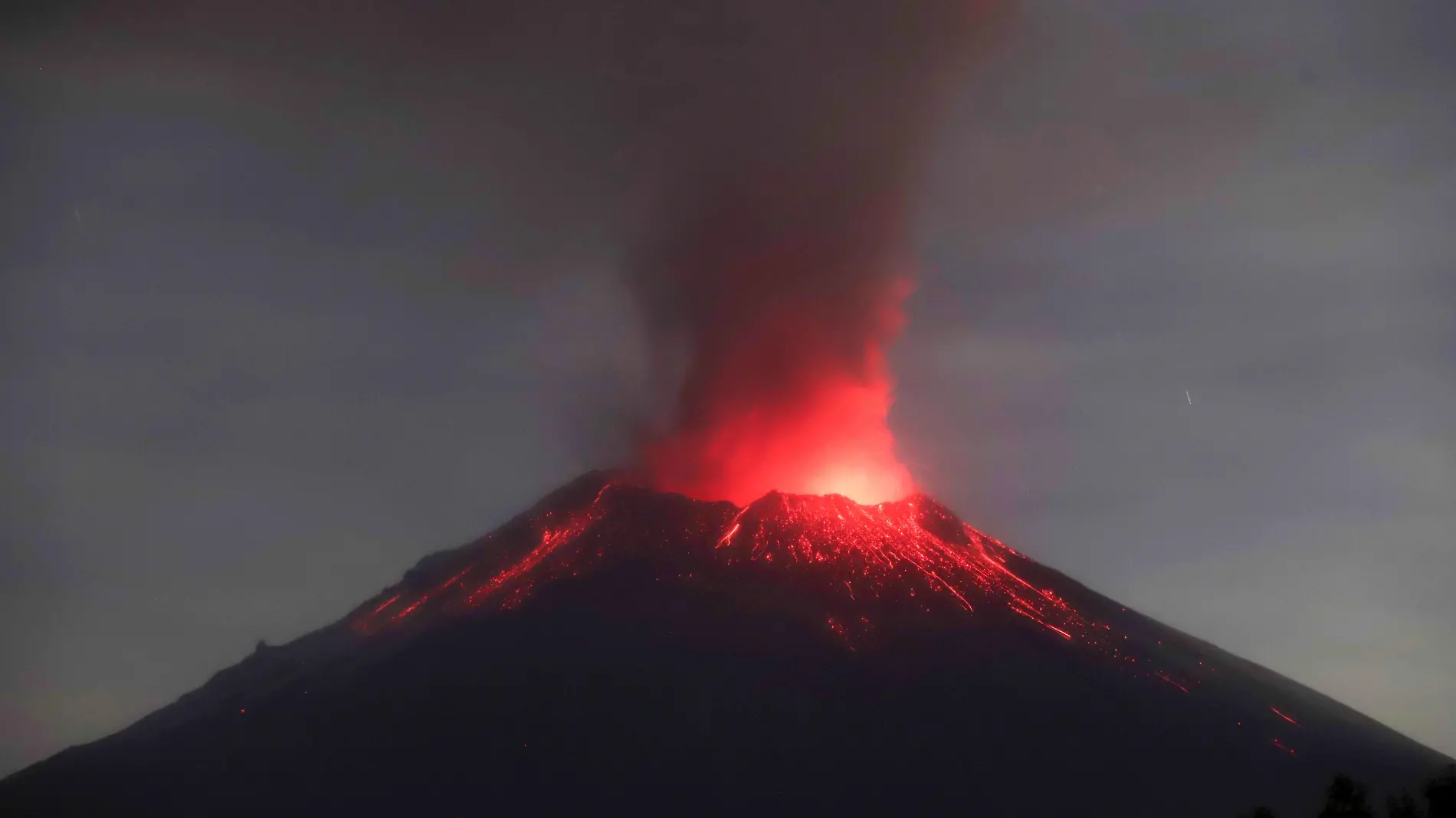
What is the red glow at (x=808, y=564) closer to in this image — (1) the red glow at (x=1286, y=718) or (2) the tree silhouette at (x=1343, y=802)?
(1) the red glow at (x=1286, y=718)

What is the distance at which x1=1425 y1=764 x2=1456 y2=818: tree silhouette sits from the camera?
28.1m

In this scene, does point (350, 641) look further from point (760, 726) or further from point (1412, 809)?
point (1412, 809)

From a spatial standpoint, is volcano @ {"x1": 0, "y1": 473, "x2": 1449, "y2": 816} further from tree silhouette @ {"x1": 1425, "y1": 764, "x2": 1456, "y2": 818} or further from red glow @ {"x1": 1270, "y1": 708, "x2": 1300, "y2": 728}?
tree silhouette @ {"x1": 1425, "y1": 764, "x2": 1456, "y2": 818}

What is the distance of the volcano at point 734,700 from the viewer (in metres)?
58.8

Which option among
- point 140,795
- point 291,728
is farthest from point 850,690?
point 140,795

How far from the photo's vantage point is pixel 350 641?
72000 millimetres

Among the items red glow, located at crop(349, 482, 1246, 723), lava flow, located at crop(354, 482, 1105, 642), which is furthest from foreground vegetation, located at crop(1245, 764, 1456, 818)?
lava flow, located at crop(354, 482, 1105, 642)

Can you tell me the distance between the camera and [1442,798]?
28375 millimetres

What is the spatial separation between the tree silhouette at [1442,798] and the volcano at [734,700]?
96.8 feet

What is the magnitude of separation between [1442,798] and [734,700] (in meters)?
36.9

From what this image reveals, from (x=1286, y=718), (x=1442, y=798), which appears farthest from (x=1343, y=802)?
(x=1286, y=718)

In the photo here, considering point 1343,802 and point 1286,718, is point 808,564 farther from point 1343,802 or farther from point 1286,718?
point 1343,802

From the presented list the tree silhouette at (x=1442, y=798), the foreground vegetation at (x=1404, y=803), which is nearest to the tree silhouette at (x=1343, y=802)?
the foreground vegetation at (x=1404, y=803)

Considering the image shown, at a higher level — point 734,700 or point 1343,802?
point 734,700
